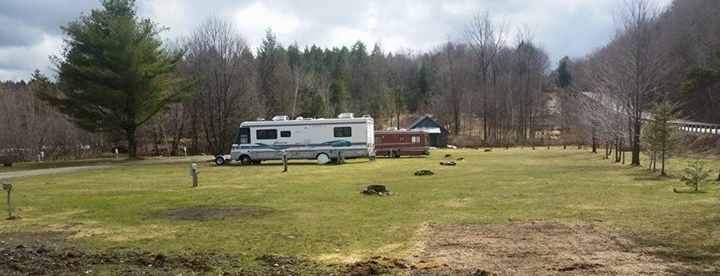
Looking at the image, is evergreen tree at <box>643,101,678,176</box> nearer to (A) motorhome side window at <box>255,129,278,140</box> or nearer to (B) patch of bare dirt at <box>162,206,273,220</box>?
(B) patch of bare dirt at <box>162,206,273,220</box>

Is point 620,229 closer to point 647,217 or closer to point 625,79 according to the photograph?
point 647,217

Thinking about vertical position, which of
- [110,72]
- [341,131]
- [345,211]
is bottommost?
[345,211]

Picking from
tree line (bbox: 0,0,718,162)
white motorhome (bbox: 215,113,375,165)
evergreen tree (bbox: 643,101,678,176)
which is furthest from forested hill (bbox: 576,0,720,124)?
white motorhome (bbox: 215,113,375,165)

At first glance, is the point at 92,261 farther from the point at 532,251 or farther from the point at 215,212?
the point at 532,251

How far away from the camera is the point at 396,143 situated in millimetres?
42250

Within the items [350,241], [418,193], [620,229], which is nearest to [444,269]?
[350,241]

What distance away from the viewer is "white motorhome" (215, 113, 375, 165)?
105ft

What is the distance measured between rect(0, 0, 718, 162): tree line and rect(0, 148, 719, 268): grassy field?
539 inches

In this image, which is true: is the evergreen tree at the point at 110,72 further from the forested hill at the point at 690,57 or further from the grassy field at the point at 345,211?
the forested hill at the point at 690,57

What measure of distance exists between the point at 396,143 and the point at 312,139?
11.6 m

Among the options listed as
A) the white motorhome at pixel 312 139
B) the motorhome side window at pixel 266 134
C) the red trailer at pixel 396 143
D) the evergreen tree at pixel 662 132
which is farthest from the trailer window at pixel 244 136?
the evergreen tree at pixel 662 132

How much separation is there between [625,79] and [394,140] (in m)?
17.6

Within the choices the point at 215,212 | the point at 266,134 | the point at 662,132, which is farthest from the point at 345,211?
the point at 266,134

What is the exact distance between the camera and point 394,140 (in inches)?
1663
